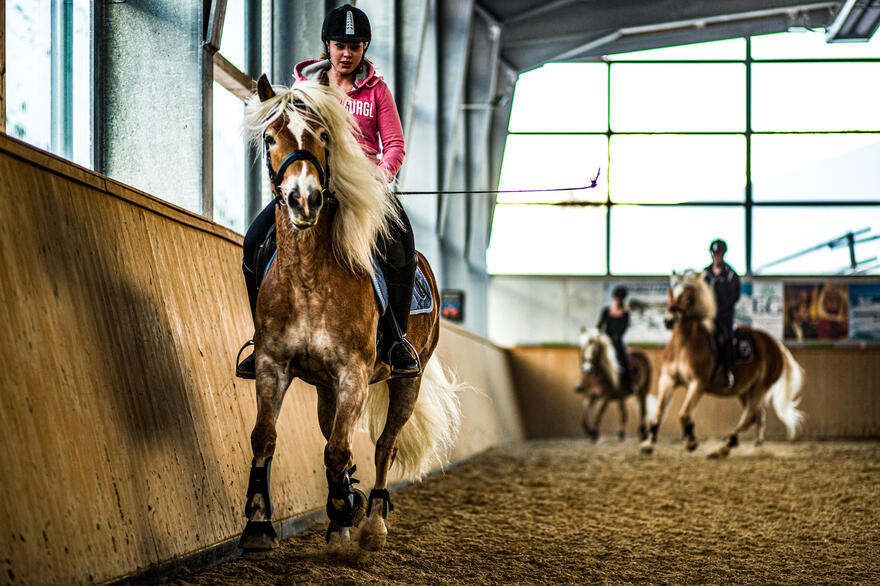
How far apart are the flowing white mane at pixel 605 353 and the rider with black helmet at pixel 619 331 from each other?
0.13 metres

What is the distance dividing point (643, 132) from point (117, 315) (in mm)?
19237

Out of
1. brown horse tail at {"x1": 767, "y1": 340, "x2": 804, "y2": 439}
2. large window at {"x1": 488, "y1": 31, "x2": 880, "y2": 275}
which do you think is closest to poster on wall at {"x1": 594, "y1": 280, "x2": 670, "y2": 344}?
large window at {"x1": 488, "y1": 31, "x2": 880, "y2": 275}

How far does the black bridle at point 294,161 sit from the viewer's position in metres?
3.40

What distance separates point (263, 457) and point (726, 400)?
1552cm

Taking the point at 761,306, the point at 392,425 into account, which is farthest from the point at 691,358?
the point at 761,306

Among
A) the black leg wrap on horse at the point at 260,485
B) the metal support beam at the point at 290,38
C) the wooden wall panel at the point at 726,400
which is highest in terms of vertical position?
the metal support beam at the point at 290,38

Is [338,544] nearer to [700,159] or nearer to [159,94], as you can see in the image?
Result: [159,94]

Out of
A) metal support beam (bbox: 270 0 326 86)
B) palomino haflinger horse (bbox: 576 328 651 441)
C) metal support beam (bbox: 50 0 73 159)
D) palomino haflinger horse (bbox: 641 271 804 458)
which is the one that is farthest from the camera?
palomino haflinger horse (bbox: 576 328 651 441)

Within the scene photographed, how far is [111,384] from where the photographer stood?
124 inches

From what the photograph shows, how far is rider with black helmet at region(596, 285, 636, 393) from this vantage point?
15.3 metres

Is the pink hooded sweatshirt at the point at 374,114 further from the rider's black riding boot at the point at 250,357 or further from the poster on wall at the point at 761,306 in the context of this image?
the poster on wall at the point at 761,306

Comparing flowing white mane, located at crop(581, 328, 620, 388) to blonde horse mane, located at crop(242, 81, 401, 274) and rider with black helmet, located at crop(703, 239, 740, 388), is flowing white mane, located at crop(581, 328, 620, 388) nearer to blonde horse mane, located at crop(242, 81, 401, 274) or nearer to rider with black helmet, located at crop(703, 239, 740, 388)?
rider with black helmet, located at crop(703, 239, 740, 388)

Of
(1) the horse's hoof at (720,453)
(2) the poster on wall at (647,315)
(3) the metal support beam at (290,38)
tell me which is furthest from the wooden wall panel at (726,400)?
(3) the metal support beam at (290,38)

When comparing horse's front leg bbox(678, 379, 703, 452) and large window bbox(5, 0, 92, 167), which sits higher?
large window bbox(5, 0, 92, 167)
